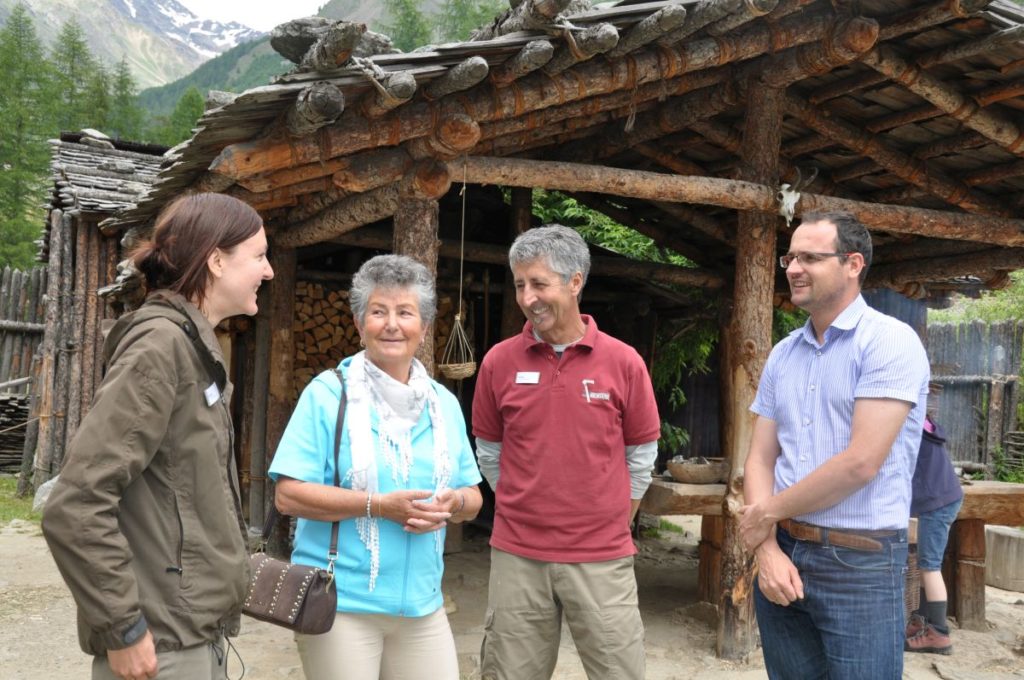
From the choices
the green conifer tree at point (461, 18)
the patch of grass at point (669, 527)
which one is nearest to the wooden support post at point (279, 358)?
the patch of grass at point (669, 527)

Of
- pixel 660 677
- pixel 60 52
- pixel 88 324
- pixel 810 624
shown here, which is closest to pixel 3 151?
pixel 60 52

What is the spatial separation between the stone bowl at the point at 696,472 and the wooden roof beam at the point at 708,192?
72.4 inches

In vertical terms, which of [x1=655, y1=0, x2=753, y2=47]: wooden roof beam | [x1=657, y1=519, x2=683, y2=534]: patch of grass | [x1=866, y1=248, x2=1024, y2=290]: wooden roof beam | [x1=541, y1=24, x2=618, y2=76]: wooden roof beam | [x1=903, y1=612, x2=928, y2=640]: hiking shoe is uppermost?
[x1=655, y1=0, x2=753, y2=47]: wooden roof beam

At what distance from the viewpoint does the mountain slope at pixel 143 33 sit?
12212cm

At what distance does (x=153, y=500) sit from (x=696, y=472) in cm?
472

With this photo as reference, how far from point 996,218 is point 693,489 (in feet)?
11.1

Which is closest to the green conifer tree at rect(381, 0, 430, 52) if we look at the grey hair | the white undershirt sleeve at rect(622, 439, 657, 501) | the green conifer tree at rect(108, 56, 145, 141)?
the green conifer tree at rect(108, 56, 145, 141)

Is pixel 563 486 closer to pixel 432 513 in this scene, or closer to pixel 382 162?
pixel 432 513

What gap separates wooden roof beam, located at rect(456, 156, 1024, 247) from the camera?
17.0ft

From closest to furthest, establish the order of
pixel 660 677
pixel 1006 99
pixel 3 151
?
pixel 660 677
pixel 1006 99
pixel 3 151

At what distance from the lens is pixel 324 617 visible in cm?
229

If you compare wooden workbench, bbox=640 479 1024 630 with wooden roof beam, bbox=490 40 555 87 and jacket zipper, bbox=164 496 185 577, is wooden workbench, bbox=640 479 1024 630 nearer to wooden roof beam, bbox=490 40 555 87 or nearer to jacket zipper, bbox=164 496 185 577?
wooden roof beam, bbox=490 40 555 87

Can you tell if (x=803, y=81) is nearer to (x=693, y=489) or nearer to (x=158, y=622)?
(x=693, y=489)

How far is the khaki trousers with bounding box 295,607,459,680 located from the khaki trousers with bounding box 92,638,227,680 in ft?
1.37
